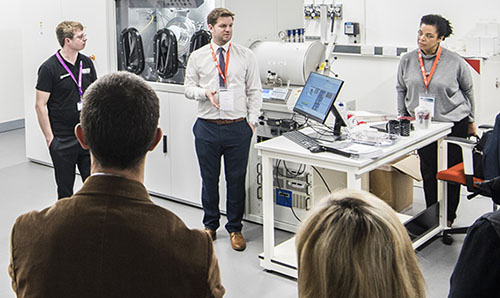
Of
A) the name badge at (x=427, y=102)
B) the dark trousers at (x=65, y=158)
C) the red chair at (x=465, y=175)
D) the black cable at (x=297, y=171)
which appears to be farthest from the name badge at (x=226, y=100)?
the red chair at (x=465, y=175)

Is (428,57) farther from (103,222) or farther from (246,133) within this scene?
(103,222)

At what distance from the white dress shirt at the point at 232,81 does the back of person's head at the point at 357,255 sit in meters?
2.83

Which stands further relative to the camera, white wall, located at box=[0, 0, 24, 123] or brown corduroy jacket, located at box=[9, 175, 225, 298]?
white wall, located at box=[0, 0, 24, 123]

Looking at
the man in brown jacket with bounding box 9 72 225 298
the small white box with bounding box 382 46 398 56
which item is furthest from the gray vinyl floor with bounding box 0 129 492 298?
the man in brown jacket with bounding box 9 72 225 298

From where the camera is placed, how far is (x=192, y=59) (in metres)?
4.14

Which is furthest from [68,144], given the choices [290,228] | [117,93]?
[117,93]

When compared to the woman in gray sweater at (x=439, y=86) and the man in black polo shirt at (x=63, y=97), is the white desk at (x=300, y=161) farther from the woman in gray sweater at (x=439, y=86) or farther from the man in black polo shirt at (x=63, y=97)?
the man in black polo shirt at (x=63, y=97)

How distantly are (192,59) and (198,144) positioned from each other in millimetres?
554

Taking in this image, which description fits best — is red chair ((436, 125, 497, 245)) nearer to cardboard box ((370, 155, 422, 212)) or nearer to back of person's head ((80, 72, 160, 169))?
cardboard box ((370, 155, 422, 212))

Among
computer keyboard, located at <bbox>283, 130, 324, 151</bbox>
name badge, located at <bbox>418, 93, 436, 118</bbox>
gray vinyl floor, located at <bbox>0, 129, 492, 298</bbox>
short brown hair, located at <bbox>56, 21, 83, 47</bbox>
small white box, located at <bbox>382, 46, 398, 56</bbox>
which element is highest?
short brown hair, located at <bbox>56, 21, 83, 47</bbox>

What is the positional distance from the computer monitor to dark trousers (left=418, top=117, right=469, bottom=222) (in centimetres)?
98

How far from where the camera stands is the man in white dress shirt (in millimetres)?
4016

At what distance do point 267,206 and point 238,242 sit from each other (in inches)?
21.2

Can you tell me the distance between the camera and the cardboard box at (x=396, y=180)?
457 cm
